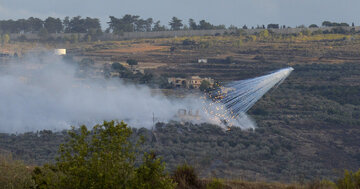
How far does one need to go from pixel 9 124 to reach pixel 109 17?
63582 mm

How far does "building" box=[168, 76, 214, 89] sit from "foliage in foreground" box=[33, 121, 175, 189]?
160 feet

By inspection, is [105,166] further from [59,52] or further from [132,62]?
[59,52]

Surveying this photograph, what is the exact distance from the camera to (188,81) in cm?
6256

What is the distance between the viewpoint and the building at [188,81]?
61109mm

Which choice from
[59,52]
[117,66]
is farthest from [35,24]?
[117,66]

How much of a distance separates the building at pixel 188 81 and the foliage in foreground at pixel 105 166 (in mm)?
48650

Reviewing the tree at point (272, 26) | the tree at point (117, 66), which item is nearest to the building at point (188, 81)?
the tree at point (117, 66)

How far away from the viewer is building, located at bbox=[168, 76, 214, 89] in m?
61.1

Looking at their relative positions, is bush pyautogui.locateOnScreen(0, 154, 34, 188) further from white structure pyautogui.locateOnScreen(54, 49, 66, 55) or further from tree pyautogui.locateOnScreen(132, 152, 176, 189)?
white structure pyautogui.locateOnScreen(54, 49, 66, 55)

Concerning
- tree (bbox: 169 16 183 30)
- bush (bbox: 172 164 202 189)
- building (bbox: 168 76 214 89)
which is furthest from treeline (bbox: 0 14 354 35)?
bush (bbox: 172 164 202 189)

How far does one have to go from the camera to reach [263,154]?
39375 mm

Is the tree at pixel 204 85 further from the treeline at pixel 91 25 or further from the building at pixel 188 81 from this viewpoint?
the treeline at pixel 91 25

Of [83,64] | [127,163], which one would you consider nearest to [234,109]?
[83,64]

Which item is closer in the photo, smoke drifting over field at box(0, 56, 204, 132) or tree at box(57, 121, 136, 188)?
tree at box(57, 121, 136, 188)
